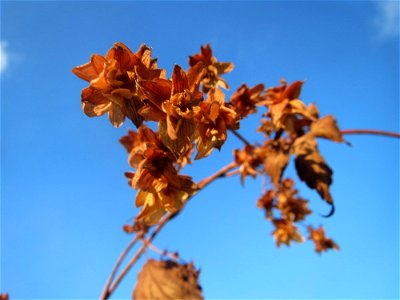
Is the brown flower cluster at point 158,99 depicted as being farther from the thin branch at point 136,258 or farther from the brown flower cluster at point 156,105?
the thin branch at point 136,258

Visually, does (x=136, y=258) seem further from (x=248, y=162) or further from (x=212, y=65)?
(x=212, y=65)

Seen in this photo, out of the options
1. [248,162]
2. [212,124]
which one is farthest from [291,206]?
[212,124]

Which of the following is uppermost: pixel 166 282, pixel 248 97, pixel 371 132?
pixel 248 97

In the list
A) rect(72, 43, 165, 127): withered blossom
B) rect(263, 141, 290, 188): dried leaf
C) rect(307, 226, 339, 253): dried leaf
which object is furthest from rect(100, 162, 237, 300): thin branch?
rect(307, 226, 339, 253): dried leaf

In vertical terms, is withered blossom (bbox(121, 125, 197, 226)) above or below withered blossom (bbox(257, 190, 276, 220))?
below

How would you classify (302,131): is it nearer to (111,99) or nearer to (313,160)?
(313,160)

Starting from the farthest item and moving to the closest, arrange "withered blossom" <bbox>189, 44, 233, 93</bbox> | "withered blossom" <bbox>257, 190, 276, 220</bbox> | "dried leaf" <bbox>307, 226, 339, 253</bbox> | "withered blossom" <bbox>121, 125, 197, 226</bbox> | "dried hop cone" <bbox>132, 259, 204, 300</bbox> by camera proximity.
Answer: "dried leaf" <bbox>307, 226, 339, 253</bbox> < "withered blossom" <bbox>257, 190, 276, 220</bbox> < "withered blossom" <bbox>189, 44, 233, 93</bbox> < "dried hop cone" <bbox>132, 259, 204, 300</bbox> < "withered blossom" <bbox>121, 125, 197, 226</bbox>

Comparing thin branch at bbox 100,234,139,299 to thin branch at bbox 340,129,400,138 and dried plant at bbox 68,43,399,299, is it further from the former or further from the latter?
thin branch at bbox 340,129,400,138
